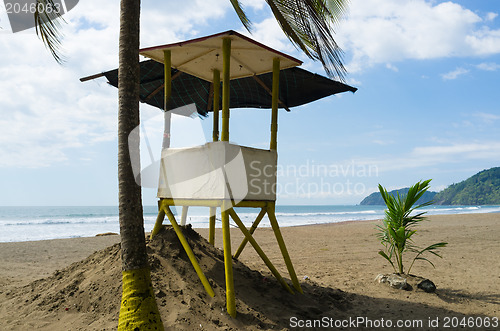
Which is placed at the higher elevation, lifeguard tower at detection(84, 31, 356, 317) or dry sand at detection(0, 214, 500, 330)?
lifeguard tower at detection(84, 31, 356, 317)

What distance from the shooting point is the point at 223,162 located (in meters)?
5.34

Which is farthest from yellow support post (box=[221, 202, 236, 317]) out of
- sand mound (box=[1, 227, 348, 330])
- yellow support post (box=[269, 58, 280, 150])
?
yellow support post (box=[269, 58, 280, 150])

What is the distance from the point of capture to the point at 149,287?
3.95 m

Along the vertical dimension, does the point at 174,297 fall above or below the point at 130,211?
below

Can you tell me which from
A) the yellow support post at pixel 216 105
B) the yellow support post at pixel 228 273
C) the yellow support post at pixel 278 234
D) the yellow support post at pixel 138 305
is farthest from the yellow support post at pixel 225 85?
the yellow support post at pixel 138 305

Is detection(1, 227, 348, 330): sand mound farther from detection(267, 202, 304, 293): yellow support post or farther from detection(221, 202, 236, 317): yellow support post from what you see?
detection(267, 202, 304, 293): yellow support post

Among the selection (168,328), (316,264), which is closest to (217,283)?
(168,328)

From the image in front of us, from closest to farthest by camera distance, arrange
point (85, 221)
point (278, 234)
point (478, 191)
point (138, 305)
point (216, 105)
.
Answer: point (138, 305), point (278, 234), point (216, 105), point (85, 221), point (478, 191)

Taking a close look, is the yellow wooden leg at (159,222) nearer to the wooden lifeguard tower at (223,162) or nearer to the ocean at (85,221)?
the wooden lifeguard tower at (223,162)

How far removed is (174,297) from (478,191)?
113553mm

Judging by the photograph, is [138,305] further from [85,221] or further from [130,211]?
[85,221]

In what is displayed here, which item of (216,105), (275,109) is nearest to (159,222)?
(216,105)

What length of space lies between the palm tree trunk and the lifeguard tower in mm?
1474

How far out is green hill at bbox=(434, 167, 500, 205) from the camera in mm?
97688
